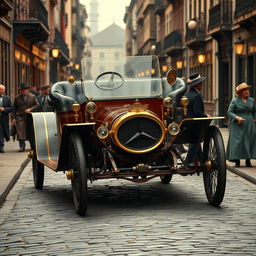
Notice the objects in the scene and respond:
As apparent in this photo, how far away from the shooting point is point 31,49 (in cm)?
3597

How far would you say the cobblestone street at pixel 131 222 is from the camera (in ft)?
22.9

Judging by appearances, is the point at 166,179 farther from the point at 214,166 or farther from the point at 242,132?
the point at 242,132

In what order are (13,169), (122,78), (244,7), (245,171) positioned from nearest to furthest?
(122,78) < (245,171) < (13,169) < (244,7)

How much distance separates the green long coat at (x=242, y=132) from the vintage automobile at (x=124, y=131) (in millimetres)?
3841

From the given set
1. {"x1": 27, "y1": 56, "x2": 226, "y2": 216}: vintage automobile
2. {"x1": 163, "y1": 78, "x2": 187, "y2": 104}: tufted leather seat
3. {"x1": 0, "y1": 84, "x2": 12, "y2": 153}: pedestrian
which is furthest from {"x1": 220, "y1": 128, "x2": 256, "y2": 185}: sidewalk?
{"x1": 0, "y1": 84, "x2": 12, "y2": 153}: pedestrian

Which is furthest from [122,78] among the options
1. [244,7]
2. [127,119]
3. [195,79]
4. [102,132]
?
[244,7]

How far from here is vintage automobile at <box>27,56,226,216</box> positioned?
363 inches

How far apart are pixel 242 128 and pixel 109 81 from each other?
460cm

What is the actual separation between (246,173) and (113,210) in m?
4.44

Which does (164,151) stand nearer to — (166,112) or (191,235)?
(166,112)

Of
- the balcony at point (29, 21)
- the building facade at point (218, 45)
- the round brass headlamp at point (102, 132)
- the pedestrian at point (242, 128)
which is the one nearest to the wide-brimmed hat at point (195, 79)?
the pedestrian at point (242, 128)

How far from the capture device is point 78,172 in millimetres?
8789

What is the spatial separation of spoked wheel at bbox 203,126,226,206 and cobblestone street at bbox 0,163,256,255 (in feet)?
0.60

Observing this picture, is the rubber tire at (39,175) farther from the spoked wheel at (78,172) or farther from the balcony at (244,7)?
the balcony at (244,7)
